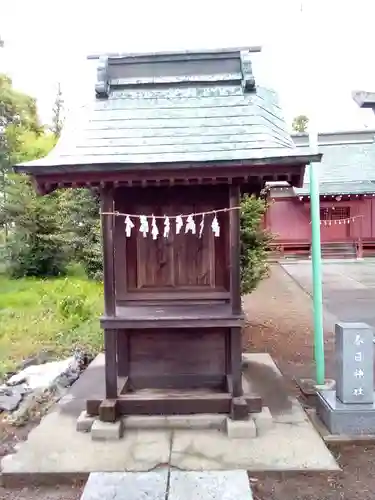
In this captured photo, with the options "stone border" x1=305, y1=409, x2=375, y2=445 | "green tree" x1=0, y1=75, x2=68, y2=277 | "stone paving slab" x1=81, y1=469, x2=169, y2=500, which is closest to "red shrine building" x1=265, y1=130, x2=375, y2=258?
"green tree" x1=0, y1=75, x2=68, y2=277

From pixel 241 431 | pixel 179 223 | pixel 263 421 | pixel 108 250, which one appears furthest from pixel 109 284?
pixel 263 421

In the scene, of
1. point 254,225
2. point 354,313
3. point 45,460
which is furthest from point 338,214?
point 45,460

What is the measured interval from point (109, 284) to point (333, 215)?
65.6ft

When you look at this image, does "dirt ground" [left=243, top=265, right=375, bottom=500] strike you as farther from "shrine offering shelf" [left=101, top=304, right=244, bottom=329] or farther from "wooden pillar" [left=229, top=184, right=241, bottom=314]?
"wooden pillar" [left=229, top=184, right=241, bottom=314]

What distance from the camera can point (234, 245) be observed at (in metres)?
4.75

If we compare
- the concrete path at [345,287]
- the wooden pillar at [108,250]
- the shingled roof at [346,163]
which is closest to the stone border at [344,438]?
the wooden pillar at [108,250]

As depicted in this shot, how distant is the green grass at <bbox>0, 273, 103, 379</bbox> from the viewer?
795 centimetres

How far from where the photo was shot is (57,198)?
56.5ft

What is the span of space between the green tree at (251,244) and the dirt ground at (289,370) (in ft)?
3.89

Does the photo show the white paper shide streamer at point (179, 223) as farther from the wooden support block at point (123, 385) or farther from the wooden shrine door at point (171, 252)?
the wooden support block at point (123, 385)

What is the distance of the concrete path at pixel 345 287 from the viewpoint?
416 inches

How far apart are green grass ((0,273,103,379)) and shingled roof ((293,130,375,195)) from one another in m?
13.7

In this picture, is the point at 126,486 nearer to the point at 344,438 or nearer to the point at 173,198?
the point at 344,438

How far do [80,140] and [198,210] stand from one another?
1.46 m
